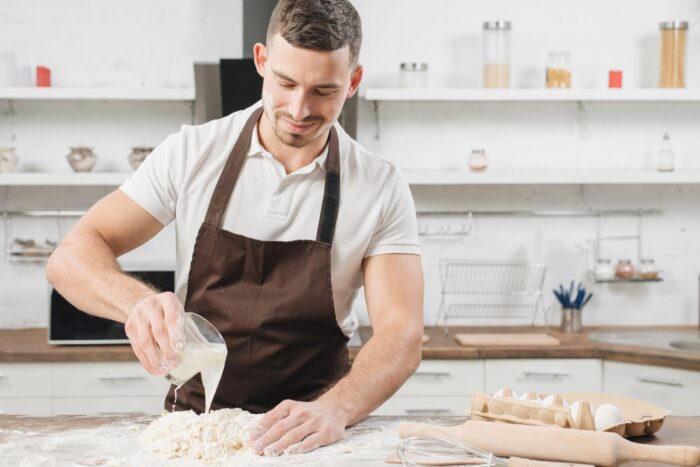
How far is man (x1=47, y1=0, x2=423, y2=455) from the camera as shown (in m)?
1.96

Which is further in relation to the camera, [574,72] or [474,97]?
[574,72]

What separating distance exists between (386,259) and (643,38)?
254 cm

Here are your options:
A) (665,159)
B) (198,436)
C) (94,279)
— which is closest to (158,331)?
(198,436)

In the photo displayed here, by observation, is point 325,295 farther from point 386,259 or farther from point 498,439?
point 498,439

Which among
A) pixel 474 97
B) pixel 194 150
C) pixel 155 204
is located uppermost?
pixel 474 97

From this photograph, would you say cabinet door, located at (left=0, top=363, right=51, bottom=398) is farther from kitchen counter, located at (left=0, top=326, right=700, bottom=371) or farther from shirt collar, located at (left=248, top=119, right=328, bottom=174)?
shirt collar, located at (left=248, top=119, right=328, bottom=174)

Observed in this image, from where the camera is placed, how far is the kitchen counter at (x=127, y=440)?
164cm

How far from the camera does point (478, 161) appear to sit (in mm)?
3898

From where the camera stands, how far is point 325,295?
2145 millimetres

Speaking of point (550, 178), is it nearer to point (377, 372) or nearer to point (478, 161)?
point (478, 161)

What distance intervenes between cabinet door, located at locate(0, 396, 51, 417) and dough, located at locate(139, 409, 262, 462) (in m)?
1.80

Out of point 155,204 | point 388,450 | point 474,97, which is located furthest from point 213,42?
point 388,450

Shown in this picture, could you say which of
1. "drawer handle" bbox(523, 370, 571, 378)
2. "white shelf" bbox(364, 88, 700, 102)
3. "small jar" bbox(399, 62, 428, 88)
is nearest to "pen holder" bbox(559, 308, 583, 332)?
"drawer handle" bbox(523, 370, 571, 378)

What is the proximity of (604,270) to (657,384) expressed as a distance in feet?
2.52
